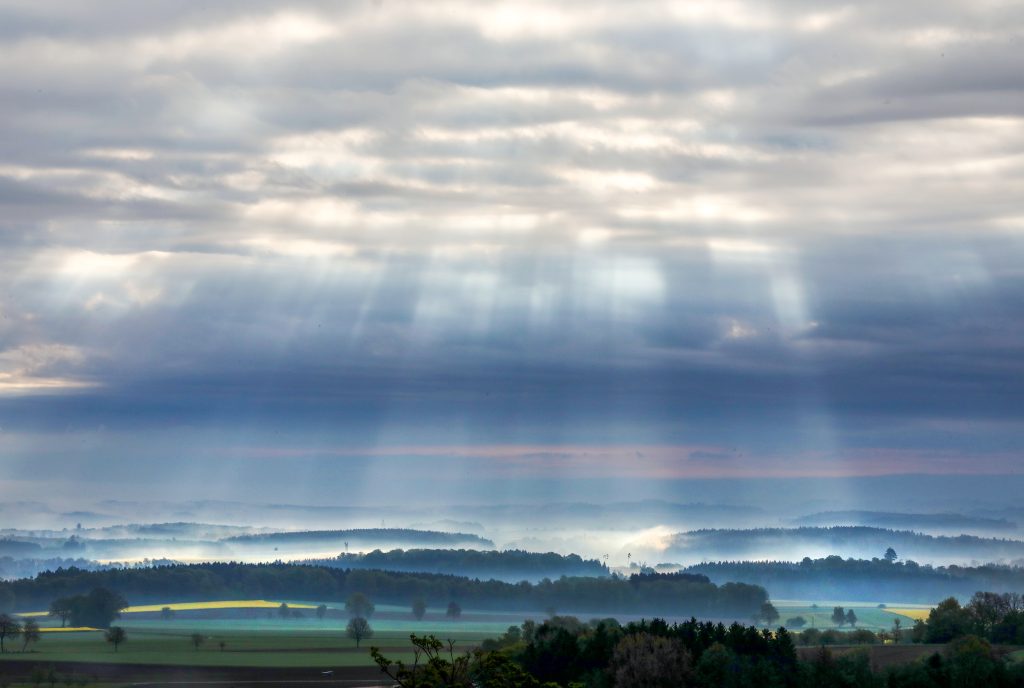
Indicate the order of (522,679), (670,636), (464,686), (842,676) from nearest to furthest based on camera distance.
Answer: (464,686) < (522,679) < (842,676) < (670,636)

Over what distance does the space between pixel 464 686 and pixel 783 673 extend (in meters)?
127

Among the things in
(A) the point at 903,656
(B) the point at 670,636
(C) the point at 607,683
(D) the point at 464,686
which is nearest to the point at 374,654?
(D) the point at 464,686

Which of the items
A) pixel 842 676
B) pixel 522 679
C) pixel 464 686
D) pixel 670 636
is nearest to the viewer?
pixel 464 686

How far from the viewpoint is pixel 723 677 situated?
170125 mm

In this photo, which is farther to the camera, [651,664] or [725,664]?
[725,664]

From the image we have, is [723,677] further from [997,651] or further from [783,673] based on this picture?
[997,651]

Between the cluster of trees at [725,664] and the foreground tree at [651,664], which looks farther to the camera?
the foreground tree at [651,664]

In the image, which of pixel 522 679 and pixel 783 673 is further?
pixel 783 673

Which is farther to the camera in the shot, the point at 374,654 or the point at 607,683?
the point at 607,683

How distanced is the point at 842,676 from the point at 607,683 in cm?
2843

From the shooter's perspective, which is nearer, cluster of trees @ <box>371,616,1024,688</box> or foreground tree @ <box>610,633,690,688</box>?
cluster of trees @ <box>371,616,1024,688</box>

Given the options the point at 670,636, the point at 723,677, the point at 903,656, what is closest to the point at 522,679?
the point at 723,677

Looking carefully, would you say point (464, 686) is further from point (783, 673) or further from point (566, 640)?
point (566, 640)

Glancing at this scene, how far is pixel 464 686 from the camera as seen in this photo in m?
54.1
